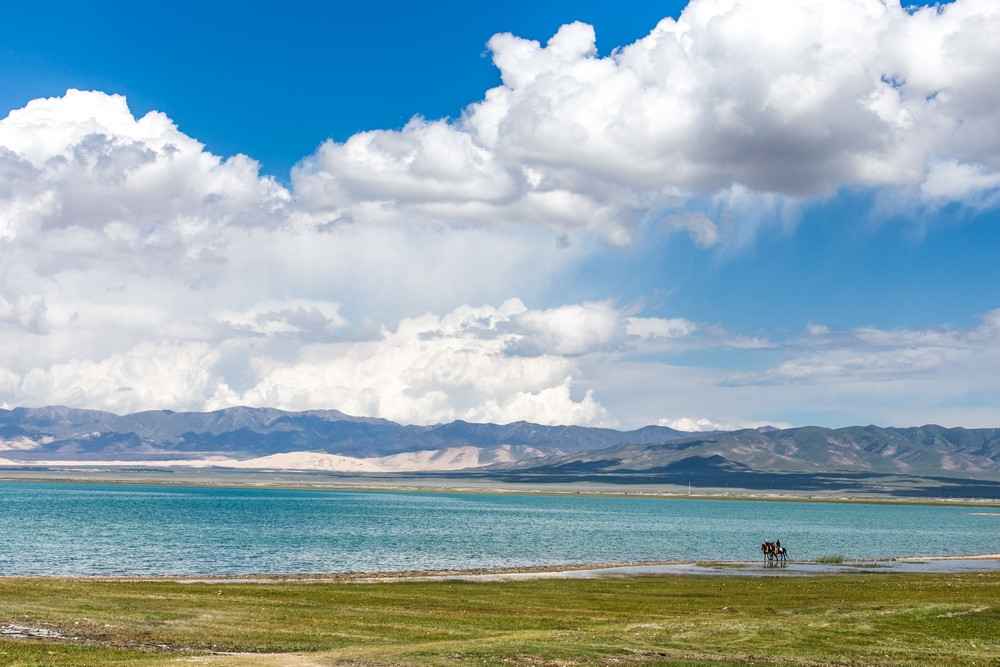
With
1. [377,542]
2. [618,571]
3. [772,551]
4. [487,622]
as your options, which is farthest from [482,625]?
[377,542]

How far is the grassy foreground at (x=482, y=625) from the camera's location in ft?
115

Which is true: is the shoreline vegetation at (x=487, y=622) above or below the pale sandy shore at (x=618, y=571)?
above

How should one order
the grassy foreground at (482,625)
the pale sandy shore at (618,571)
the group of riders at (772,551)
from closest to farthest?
the grassy foreground at (482,625), the pale sandy shore at (618,571), the group of riders at (772,551)

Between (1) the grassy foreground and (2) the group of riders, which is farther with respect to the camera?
(2) the group of riders

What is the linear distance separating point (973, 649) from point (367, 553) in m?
74.7

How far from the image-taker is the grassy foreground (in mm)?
35125

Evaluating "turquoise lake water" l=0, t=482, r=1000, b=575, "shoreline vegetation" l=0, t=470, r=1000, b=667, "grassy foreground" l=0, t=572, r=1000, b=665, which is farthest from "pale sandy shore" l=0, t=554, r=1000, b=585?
"turquoise lake water" l=0, t=482, r=1000, b=575

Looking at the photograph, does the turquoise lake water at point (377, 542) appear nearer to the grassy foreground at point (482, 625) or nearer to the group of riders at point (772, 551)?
the group of riders at point (772, 551)

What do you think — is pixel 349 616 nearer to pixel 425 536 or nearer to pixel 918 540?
pixel 425 536

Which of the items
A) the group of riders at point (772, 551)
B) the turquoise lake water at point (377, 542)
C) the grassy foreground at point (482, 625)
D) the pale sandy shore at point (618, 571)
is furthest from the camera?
the group of riders at point (772, 551)

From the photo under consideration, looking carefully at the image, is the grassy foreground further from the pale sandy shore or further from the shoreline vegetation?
the pale sandy shore

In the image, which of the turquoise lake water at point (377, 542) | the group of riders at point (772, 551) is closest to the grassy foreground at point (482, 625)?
the turquoise lake water at point (377, 542)

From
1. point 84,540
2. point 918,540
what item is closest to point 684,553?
point 918,540

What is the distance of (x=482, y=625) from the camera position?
4581 centimetres
